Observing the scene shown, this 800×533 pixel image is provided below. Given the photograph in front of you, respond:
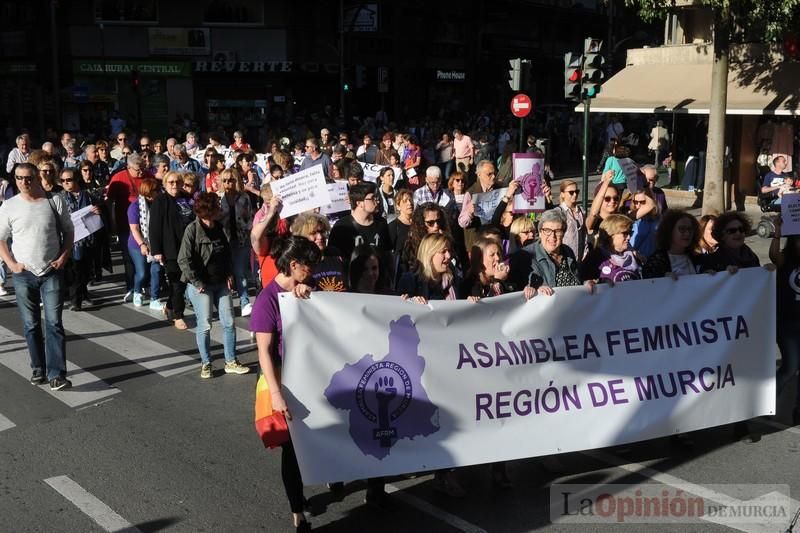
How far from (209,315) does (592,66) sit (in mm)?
9603

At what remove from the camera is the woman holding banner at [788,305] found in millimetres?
6492

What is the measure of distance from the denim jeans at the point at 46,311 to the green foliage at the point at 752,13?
1129cm

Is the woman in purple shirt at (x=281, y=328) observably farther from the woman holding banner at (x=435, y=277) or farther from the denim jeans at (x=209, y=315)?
the denim jeans at (x=209, y=315)

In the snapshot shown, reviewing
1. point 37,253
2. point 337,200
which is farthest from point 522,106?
point 37,253

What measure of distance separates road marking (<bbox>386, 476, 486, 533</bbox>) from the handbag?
40.4 inches

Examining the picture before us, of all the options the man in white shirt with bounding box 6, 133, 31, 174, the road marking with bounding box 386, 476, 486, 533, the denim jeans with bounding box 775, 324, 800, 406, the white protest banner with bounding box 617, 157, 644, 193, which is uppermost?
the man in white shirt with bounding box 6, 133, 31, 174

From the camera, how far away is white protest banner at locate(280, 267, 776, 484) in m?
5.11

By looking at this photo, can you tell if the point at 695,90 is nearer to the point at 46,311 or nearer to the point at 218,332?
the point at 218,332

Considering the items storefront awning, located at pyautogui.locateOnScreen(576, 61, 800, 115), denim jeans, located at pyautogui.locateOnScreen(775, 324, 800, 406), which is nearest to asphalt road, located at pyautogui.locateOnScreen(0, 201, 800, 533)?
denim jeans, located at pyautogui.locateOnScreen(775, 324, 800, 406)

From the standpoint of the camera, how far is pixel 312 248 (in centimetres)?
520

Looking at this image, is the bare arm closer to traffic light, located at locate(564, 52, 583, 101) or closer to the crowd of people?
the crowd of people

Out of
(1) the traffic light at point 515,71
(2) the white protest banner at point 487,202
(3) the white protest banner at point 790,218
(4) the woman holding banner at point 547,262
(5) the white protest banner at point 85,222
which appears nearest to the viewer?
(4) the woman holding banner at point 547,262

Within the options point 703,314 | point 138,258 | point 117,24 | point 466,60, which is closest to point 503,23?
point 466,60

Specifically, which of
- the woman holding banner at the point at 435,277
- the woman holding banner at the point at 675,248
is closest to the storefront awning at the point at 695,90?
the woman holding banner at the point at 675,248
